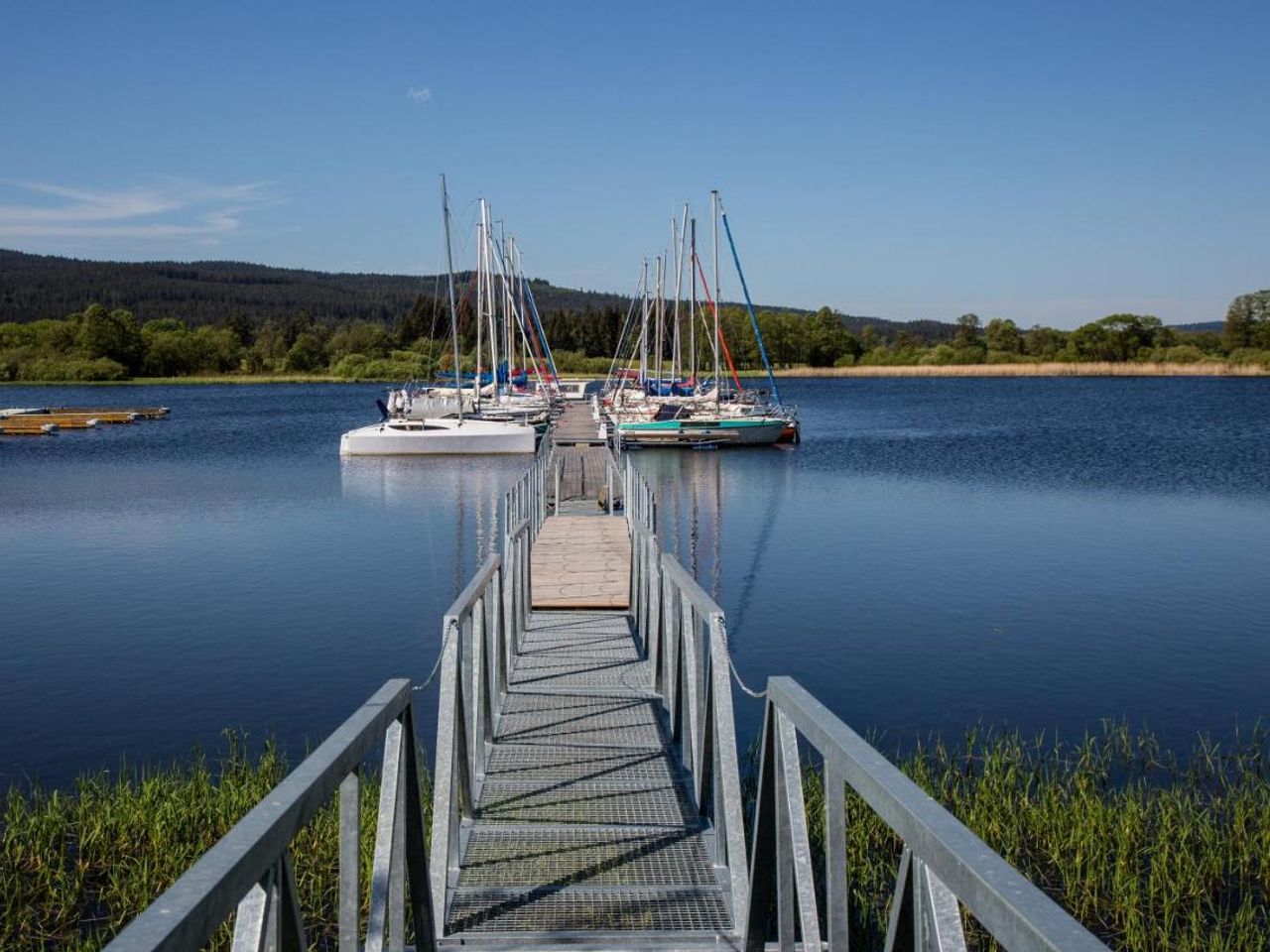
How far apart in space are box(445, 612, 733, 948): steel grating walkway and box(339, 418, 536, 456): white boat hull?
29959mm

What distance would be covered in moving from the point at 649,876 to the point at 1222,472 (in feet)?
106

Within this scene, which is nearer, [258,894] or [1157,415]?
[258,894]

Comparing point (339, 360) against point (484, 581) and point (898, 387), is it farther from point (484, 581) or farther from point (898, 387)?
point (484, 581)

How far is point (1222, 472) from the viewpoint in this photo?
32.7 m

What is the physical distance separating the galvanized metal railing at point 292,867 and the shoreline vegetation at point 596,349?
91.3 m

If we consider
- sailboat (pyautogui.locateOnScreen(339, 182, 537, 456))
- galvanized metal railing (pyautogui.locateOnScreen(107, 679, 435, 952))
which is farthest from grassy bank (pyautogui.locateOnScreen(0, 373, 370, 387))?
galvanized metal railing (pyautogui.locateOnScreen(107, 679, 435, 952))

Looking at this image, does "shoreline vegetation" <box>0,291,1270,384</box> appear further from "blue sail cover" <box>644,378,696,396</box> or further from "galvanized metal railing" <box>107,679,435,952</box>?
"galvanized metal railing" <box>107,679,435,952</box>

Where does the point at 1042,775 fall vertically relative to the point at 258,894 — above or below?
below

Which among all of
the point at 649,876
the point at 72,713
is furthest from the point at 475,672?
the point at 72,713

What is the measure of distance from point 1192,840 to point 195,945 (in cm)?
691

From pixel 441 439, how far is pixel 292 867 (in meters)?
36.1

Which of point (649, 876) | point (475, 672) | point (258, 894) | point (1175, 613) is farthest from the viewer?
point (1175, 613)

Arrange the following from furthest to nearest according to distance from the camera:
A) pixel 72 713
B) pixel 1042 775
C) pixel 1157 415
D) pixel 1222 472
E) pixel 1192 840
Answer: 1. pixel 1157 415
2. pixel 1222 472
3. pixel 72 713
4. pixel 1042 775
5. pixel 1192 840

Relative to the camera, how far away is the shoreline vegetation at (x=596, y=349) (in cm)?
11138
